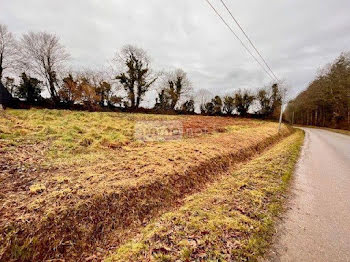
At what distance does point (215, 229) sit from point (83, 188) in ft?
8.83

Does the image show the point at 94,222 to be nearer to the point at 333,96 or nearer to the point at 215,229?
the point at 215,229

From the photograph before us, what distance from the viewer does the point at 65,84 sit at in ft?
86.1

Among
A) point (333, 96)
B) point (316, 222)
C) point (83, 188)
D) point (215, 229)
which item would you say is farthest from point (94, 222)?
point (333, 96)

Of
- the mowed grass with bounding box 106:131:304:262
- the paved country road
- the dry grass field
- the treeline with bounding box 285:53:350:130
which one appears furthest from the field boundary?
the treeline with bounding box 285:53:350:130

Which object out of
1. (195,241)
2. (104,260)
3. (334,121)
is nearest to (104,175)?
(104,260)

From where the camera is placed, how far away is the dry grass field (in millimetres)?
2465

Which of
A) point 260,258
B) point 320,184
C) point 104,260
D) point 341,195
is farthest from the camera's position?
point 320,184

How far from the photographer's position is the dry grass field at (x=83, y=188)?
2.46 m

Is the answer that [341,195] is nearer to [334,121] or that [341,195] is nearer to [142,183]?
[142,183]

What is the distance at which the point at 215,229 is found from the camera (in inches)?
108

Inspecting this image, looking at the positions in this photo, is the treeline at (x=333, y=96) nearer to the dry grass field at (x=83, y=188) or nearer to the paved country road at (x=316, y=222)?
the paved country road at (x=316, y=222)

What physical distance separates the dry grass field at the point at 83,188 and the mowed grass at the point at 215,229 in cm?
43

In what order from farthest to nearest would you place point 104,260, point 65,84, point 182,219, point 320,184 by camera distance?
point 65,84, point 320,184, point 182,219, point 104,260

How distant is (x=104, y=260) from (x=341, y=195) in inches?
216
